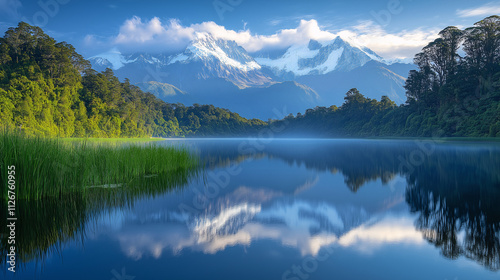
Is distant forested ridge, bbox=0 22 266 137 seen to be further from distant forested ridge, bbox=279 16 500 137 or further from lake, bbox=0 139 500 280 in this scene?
distant forested ridge, bbox=279 16 500 137

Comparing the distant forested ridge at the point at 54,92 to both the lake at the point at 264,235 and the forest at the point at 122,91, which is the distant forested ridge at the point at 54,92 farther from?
the lake at the point at 264,235

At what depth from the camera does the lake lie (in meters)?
5.56

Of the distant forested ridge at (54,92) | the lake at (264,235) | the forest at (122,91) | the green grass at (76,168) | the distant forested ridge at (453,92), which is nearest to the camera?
the lake at (264,235)

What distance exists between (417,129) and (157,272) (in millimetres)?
87694

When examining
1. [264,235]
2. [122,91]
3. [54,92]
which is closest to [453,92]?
[264,235]

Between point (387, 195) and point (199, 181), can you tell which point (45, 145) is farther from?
point (387, 195)

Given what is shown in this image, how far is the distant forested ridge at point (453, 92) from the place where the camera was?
5991cm

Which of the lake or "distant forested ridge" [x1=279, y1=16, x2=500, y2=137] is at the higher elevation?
"distant forested ridge" [x1=279, y1=16, x2=500, y2=137]

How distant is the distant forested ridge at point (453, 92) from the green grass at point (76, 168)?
6047cm

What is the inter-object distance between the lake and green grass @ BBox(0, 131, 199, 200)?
2.64ft

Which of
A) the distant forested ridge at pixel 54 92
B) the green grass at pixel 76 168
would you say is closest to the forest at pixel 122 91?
the distant forested ridge at pixel 54 92

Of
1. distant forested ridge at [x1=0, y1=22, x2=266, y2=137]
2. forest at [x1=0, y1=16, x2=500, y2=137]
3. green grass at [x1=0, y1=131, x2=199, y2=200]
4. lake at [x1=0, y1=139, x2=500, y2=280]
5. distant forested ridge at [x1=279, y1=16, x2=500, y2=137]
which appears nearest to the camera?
lake at [x1=0, y1=139, x2=500, y2=280]

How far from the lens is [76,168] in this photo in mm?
11172

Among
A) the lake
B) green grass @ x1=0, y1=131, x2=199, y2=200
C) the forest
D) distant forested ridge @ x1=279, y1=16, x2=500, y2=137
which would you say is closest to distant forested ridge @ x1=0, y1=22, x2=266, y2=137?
the forest
